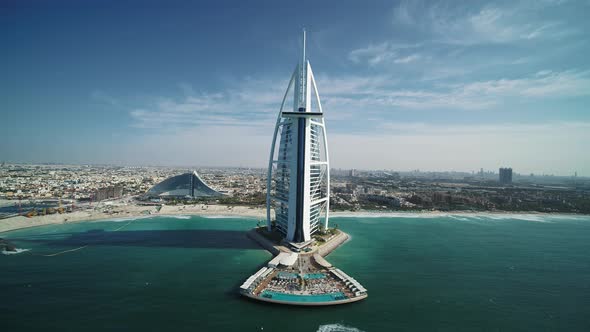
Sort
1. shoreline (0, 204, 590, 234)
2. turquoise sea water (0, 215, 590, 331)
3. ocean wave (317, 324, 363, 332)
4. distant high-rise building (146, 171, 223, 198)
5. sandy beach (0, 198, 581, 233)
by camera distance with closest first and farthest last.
→ ocean wave (317, 324, 363, 332) < turquoise sea water (0, 215, 590, 331) < sandy beach (0, 198, 581, 233) < shoreline (0, 204, 590, 234) < distant high-rise building (146, 171, 223, 198)

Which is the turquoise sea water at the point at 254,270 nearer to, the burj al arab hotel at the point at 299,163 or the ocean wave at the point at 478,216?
the burj al arab hotel at the point at 299,163

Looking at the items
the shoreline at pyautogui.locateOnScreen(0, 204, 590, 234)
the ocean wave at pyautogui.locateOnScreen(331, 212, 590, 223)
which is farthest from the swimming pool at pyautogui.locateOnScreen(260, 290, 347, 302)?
the ocean wave at pyautogui.locateOnScreen(331, 212, 590, 223)

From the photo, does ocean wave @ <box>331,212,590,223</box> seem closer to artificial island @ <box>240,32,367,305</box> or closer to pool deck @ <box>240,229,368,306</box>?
artificial island @ <box>240,32,367,305</box>

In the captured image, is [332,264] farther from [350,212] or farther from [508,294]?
[350,212]

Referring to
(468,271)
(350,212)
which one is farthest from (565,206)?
(468,271)

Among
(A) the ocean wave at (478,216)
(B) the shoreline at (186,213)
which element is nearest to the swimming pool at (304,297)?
(B) the shoreline at (186,213)

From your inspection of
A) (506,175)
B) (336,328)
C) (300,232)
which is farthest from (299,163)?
→ (506,175)

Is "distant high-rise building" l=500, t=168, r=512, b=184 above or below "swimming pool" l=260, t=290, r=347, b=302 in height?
above

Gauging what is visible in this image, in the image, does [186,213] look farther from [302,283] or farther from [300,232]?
[302,283]
